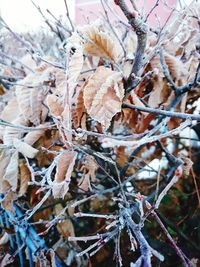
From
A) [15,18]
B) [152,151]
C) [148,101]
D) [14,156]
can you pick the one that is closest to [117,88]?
[14,156]

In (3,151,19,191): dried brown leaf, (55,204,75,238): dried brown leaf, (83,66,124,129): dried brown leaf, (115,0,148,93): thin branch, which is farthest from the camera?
(55,204,75,238): dried brown leaf

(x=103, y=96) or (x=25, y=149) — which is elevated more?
(x=103, y=96)

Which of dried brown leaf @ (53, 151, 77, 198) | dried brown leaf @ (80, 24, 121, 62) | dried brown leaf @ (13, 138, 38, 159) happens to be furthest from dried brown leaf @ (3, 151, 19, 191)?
dried brown leaf @ (80, 24, 121, 62)

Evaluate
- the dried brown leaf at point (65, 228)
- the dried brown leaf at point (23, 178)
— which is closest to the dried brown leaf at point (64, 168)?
the dried brown leaf at point (23, 178)

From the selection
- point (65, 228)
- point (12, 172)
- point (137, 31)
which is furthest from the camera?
point (65, 228)

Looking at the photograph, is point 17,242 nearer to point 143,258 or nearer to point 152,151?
point 143,258

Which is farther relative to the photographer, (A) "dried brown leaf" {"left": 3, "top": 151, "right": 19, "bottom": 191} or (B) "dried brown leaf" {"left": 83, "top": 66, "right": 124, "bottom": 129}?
(A) "dried brown leaf" {"left": 3, "top": 151, "right": 19, "bottom": 191}

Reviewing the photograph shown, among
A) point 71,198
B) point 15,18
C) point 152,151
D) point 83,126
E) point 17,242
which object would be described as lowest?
point 17,242

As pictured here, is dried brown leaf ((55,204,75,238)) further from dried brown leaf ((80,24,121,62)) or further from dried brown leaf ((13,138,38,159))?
dried brown leaf ((80,24,121,62))

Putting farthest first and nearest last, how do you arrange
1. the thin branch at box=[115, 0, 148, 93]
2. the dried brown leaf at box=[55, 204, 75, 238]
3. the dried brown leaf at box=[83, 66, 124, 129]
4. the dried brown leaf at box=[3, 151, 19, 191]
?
1. the dried brown leaf at box=[55, 204, 75, 238]
2. the dried brown leaf at box=[3, 151, 19, 191]
3. the dried brown leaf at box=[83, 66, 124, 129]
4. the thin branch at box=[115, 0, 148, 93]

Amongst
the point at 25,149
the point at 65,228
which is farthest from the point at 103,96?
the point at 65,228

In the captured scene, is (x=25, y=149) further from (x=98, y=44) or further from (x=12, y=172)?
(x=98, y=44)
